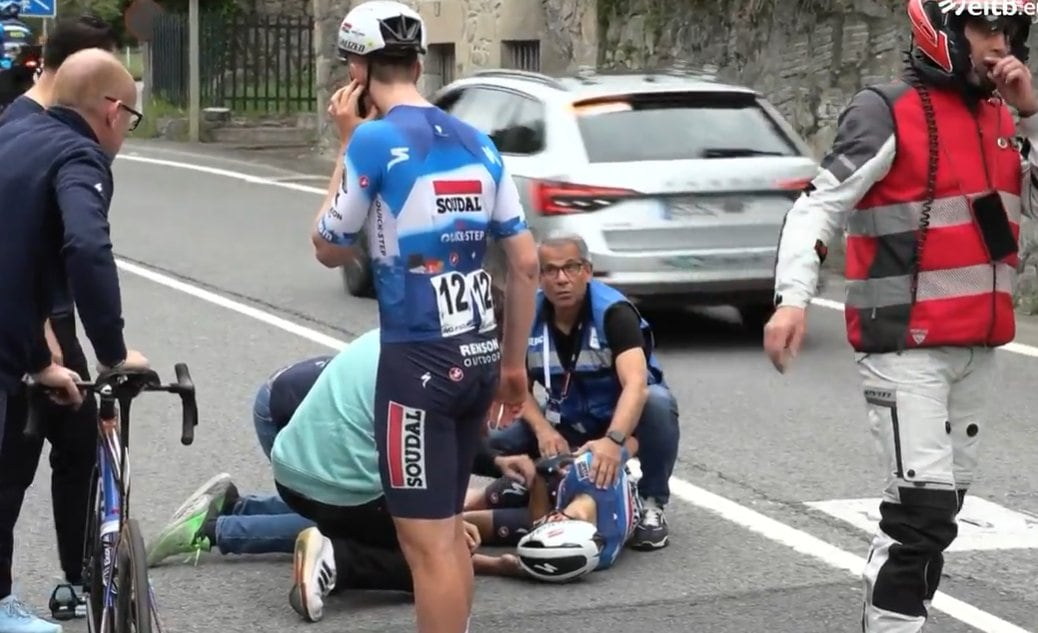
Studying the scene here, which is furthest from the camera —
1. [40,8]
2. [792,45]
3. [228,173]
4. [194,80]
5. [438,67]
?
[194,80]

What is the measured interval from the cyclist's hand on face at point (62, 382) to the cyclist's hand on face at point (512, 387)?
1.07m

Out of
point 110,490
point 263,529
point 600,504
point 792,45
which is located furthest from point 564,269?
point 792,45

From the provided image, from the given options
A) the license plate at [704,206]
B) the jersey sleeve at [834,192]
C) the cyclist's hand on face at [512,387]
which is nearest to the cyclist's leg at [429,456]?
the cyclist's hand on face at [512,387]

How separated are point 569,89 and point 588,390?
5175mm

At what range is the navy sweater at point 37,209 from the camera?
5004 millimetres

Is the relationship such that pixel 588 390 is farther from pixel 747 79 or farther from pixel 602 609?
pixel 747 79

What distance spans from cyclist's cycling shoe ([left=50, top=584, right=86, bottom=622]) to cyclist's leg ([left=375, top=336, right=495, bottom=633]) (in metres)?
1.54

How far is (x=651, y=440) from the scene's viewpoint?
7.02m

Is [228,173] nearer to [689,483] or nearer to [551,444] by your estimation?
[689,483]

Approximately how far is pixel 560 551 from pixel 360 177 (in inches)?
78.7

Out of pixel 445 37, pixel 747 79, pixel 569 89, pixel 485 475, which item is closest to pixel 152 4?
pixel 445 37

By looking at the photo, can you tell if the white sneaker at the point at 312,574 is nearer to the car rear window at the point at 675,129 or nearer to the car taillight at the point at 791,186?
the car rear window at the point at 675,129

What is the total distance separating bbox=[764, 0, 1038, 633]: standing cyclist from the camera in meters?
5.02

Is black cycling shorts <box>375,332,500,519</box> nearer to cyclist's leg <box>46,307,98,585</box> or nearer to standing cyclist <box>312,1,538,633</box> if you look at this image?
standing cyclist <box>312,1,538,633</box>
